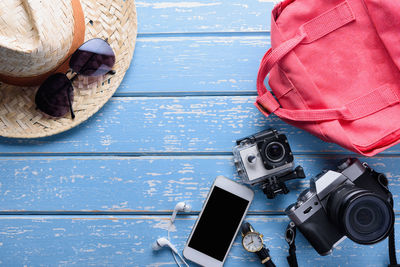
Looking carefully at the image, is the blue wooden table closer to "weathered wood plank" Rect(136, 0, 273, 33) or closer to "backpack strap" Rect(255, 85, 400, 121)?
"weathered wood plank" Rect(136, 0, 273, 33)

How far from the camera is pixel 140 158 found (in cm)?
76

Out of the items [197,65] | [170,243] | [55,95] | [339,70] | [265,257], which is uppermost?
[55,95]

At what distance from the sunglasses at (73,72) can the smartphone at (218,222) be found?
35 centimetres

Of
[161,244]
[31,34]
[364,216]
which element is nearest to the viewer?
[31,34]

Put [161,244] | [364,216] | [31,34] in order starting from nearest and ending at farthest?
1. [31,34]
2. [364,216]
3. [161,244]

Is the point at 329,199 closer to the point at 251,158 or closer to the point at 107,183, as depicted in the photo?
the point at 251,158

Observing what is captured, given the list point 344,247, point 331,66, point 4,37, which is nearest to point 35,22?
point 4,37

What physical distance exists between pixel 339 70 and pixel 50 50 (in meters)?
0.54

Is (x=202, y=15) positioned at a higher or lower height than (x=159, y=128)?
higher

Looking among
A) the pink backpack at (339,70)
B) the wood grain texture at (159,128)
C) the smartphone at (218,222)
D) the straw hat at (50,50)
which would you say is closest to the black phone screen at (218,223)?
the smartphone at (218,222)

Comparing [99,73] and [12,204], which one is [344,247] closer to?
[99,73]

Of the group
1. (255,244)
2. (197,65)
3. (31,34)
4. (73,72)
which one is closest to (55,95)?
(73,72)

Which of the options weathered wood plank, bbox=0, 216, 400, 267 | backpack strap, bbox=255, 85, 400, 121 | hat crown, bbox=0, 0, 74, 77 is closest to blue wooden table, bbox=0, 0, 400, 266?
weathered wood plank, bbox=0, 216, 400, 267

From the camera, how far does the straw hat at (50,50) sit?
50 centimetres
